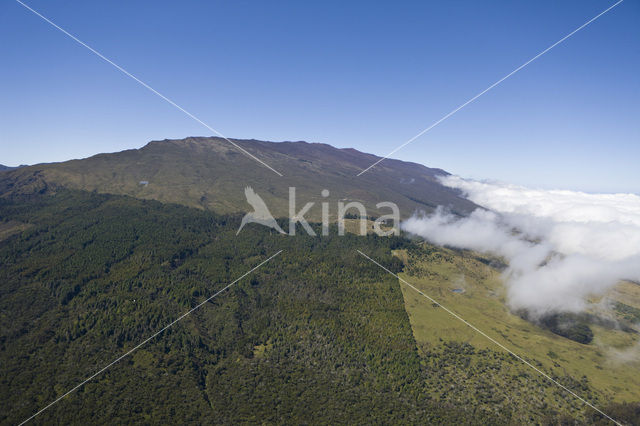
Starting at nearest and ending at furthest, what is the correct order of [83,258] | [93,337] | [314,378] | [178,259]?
[314,378], [93,337], [83,258], [178,259]

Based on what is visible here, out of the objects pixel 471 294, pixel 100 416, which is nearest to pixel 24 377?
pixel 100 416

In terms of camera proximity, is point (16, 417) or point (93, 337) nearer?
point (16, 417)

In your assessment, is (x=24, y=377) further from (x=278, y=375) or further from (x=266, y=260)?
(x=266, y=260)
